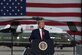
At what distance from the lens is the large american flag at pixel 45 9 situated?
13.9 meters

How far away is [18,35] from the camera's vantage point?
34.0 ft

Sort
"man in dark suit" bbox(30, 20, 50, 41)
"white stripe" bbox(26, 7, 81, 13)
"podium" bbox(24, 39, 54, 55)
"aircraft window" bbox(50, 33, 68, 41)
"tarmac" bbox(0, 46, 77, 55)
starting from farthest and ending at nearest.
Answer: "white stripe" bbox(26, 7, 81, 13) < "aircraft window" bbox(50, 33, 68, 41) < "tarmac" bbox(0, 46, 77, 55) < "podium" bbox(24, 39, 54, 55) < "man in dark suit" bbox(30, 20, 50, 41)

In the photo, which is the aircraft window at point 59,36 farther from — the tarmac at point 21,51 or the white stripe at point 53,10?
the white stripe at point 53,10

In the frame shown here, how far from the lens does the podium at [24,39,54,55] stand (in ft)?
27.5

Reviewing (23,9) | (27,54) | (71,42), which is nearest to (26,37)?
(71,42)

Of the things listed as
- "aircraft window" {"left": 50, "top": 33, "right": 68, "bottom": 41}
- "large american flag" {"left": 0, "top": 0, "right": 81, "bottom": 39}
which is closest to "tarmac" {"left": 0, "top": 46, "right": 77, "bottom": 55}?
"aircraft window" {"left": 50, "top": 33, "right": 68, "bottom": 41}

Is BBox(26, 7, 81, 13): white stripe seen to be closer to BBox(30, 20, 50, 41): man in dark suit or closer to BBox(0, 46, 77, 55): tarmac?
BBox(0, 46, 77, 55): tarmac

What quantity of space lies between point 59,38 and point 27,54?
207 centimetres

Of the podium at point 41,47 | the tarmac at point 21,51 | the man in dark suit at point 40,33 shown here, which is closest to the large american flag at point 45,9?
the tarmac at point 21,51

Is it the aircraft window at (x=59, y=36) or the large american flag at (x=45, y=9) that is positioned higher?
the aircraft window at (x=59, y=36)

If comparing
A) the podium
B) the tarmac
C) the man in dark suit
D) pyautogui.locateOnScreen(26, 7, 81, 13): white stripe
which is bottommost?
pyautogui.locateOnScreen(26, 7, 81, 13): white stripe

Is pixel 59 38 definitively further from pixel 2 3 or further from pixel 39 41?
pixel 2 3

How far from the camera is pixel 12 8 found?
13891mm

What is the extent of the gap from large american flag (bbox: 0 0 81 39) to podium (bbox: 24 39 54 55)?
5.34 meters
